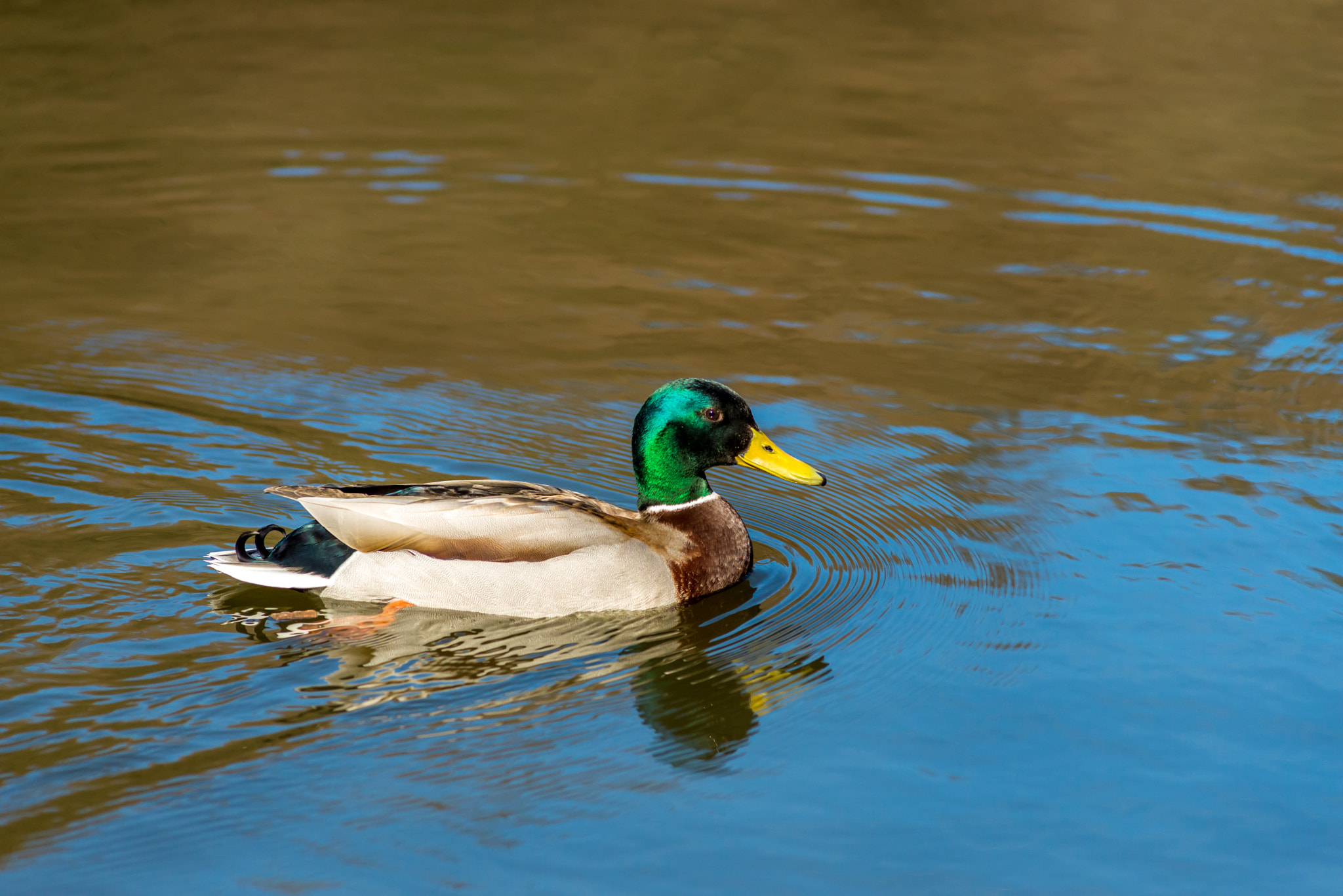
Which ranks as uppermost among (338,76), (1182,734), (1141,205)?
(338,76)

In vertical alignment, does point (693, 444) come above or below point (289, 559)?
above

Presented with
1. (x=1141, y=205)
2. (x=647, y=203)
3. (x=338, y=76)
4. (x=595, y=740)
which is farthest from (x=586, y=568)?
(x=338, y=76)

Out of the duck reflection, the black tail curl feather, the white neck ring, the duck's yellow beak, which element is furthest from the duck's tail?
the duck's yellow beak

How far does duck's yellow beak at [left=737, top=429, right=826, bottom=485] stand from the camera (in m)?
6.92

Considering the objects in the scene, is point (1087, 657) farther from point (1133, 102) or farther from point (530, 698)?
point (1133, 102)

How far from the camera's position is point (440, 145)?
42.5 feet

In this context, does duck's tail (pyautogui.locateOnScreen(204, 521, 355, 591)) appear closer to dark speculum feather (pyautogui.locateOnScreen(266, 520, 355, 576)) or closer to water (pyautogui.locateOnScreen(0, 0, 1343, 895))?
dark speculum feather (pyautogui.locateOnScreen(266, 520, 355, 576))

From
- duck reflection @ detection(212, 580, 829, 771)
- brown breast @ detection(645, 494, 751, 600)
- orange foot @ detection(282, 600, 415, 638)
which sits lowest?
duck reflection @ detection(212, 580, 829, 771)

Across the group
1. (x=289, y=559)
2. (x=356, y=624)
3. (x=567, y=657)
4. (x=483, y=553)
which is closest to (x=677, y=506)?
(x=483, y=553)

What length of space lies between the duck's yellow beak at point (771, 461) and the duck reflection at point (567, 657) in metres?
0.65

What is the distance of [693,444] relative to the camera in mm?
6848

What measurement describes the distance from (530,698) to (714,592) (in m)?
1.33

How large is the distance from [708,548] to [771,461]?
561mm

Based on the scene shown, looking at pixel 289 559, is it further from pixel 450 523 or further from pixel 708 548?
pixel 708 548
